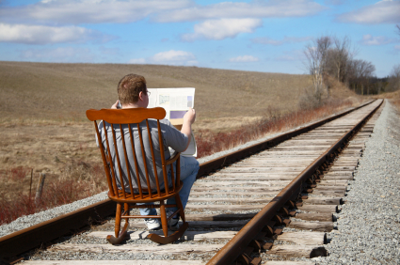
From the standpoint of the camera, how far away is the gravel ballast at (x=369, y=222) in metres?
3.04

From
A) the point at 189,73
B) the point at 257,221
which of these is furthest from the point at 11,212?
the point at 189,73

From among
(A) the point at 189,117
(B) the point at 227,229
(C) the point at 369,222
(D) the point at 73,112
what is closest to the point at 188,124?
(A) the point at 189,117

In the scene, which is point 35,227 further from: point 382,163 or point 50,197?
point 382,163

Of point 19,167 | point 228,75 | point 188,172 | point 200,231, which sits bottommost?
point 19,167

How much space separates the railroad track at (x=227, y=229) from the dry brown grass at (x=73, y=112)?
9.80ft

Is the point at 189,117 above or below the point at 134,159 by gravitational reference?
above

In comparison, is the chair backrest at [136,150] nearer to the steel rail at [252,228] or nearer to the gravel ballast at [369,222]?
the steel rail at [252,228]

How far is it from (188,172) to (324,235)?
1.33 metres

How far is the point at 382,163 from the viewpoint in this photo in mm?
7094

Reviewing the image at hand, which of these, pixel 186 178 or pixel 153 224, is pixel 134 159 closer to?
pixel 186 178

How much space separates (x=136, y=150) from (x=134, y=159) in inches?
3.5

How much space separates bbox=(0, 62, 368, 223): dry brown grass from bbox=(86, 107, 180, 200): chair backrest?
13.0ft

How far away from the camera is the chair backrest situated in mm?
2846

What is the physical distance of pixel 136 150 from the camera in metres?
3.01
